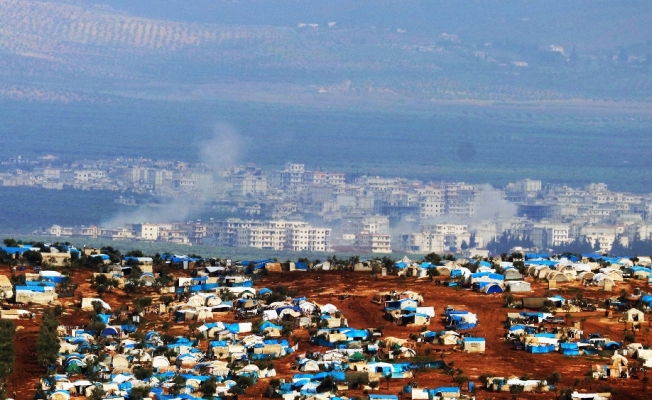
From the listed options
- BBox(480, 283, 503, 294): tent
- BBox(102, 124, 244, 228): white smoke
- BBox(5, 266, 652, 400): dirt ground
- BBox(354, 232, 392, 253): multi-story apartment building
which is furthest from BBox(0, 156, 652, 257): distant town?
BBox(480, 283, 503, 294): tent

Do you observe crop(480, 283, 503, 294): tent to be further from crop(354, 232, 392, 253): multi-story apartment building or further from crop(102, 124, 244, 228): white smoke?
crop(102, 124, 244, 228): white smoke

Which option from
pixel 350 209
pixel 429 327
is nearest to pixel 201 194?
pixel 350 209

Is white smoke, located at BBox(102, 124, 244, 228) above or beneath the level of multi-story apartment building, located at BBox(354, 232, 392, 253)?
above

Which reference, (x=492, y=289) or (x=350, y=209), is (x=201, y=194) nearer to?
(x=350, y=209)

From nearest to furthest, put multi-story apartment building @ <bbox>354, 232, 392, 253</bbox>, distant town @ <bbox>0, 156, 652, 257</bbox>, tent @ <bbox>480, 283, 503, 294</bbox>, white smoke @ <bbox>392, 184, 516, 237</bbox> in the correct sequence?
tent @ <bbox>480, 283, 503, 294</bbox> → multi-story apartment building @ <bbox>354, 232, 392, 253</bbox> → distant town @ <bbox>0, 156, 652, 257</bbox> → white smoke @ <bbox>392, 184, 516, 237</bbox>

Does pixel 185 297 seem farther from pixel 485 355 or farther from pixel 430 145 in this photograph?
pixel 430 145

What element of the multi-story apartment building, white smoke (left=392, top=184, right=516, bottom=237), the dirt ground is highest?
the dirt ground
